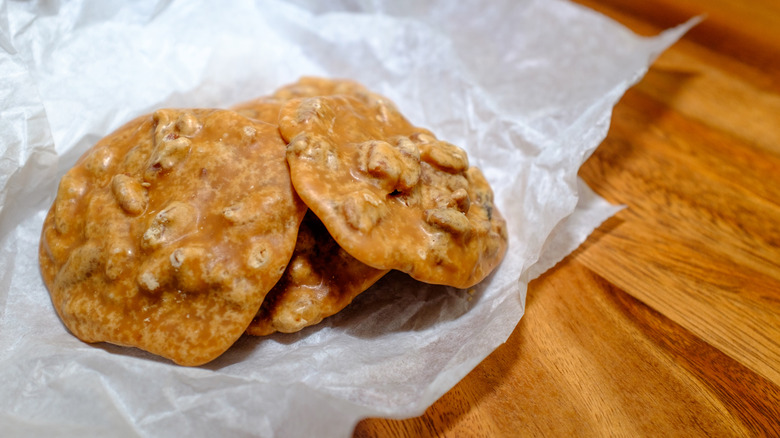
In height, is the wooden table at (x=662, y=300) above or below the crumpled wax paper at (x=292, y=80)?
below

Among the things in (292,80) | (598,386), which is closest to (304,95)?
(292,80)

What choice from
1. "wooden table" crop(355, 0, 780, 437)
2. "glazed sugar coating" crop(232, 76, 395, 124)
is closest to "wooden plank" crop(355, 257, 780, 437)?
Answer: "wooden table" crop(355, 0, 780, 437)

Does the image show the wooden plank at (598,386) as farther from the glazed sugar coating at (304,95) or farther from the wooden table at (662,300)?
Answer: the glazed sugar coating at (304,95)

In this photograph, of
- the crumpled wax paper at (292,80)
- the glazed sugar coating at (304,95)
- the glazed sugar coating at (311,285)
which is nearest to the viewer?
the crumpled wax paper at (292,80)

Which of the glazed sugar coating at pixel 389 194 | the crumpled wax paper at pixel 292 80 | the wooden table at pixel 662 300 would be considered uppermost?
the glazed sugar coating at pixel 389 194

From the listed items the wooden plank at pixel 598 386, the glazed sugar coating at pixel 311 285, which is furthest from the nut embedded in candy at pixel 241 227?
the wooden plank at pixel 598 386

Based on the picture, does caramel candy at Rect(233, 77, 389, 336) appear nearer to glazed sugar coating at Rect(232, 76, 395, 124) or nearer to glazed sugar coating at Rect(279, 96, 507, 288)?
glazed sugar coating at Rect(279, 96, 507, 288)

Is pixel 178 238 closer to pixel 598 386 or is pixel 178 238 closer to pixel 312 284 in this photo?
pixel 312 284
